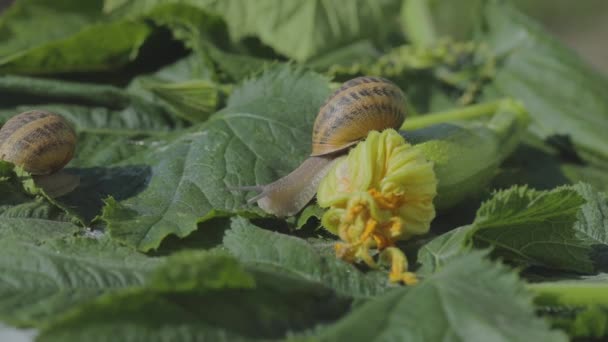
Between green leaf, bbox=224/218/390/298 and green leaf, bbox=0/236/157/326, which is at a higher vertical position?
green leaf, bbox=0/236/157/326

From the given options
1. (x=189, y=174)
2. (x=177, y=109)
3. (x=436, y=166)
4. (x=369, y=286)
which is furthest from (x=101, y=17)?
(x=369, y=286)

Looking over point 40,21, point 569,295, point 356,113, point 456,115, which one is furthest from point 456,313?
point 40,21

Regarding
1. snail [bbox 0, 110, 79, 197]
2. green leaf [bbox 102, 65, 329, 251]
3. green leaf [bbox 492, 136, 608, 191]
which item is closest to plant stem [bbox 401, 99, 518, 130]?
green leaf [bbox 492, 136, 608, 191]

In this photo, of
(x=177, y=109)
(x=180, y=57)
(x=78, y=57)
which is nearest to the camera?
(x=177, y=109)

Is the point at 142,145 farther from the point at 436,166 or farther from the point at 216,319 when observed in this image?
the point at 216,319

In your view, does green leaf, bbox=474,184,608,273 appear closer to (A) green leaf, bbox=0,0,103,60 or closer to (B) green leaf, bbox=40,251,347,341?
(B) green leaf, bbox=40,251,347,341

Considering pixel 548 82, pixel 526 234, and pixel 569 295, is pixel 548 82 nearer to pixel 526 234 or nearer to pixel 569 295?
pixel 526 234

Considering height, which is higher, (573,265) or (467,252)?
(467,252)
